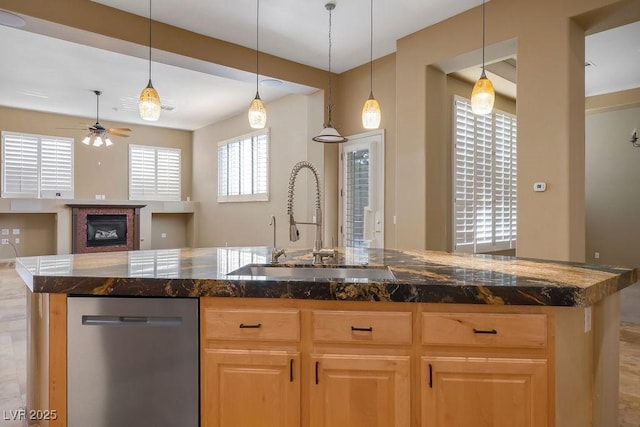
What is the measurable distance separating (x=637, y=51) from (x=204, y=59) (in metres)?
5.19

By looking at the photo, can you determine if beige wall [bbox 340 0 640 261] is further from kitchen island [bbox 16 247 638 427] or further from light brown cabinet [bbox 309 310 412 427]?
light brown cabinet [bbox 309 310 412 427]

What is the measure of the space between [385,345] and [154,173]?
8935 mm

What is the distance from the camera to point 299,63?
5059 millimetres

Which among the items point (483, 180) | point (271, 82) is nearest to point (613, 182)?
point (483, 180)

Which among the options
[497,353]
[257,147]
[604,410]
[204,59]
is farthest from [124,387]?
[257,147]

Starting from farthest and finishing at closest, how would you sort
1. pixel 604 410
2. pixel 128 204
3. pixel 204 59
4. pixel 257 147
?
1. pixel 128 204
2. pixel 257 147
3. pixel 204 59
4. pixel 604 410

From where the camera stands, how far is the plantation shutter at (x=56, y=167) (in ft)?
A: 25.4

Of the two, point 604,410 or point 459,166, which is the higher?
point 459,166

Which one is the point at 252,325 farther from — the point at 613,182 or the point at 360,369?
the point at 613,182

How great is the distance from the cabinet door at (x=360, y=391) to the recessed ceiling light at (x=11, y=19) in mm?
3747

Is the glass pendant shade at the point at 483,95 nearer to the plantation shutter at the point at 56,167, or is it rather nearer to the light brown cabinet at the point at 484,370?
the light brown cabinet at the point at 484,370

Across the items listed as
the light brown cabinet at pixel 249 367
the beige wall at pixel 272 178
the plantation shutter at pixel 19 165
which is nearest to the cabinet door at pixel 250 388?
the light brown cabinet at pixel 249 367

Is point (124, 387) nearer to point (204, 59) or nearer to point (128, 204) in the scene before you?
point (204, 59)

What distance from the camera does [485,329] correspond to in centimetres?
141
